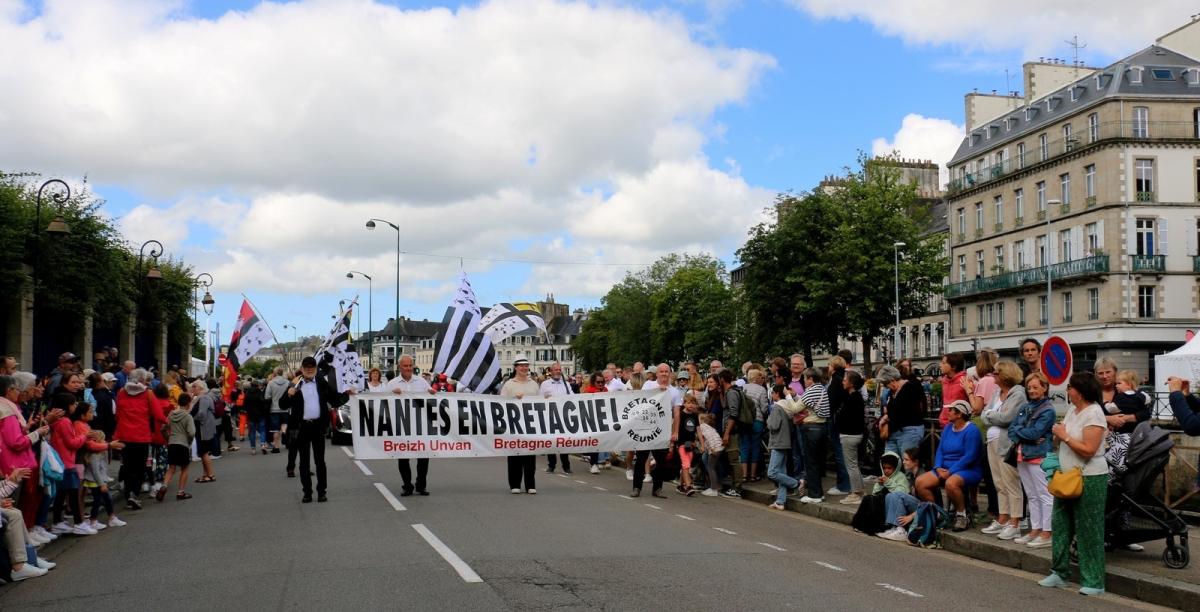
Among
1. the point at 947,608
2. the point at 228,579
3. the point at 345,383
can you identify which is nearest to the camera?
the point at 947,608

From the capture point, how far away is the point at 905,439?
44.0 ft

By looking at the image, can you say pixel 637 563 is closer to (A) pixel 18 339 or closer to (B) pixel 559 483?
(B) pixel 559 483

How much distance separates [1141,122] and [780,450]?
166ft

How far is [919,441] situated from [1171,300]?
2006 inches

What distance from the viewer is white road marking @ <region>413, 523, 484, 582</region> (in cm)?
901

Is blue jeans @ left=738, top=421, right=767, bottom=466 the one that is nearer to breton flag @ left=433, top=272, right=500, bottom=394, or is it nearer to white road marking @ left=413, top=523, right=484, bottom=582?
breton flag @ left=433, top=272, right=500, bottom=394

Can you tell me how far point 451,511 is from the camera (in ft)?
45.2

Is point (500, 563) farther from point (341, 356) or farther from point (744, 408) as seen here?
point (341, 356)

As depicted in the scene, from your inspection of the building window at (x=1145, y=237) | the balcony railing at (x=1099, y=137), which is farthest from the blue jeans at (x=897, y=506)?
the balcony railing at (x=1099, y=137)

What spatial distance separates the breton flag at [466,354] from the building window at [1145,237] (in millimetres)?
49226

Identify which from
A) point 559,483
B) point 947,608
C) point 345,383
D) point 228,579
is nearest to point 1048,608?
point 947,608

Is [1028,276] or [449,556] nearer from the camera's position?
[449,556]

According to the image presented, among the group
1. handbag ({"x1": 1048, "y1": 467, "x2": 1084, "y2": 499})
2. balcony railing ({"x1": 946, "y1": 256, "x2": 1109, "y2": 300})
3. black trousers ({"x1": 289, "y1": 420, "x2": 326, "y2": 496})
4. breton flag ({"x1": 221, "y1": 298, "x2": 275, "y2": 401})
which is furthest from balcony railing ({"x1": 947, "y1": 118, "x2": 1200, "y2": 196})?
handbag ({"x1": 1048, "y1": 467, "x2": 1084, "y2": 499})

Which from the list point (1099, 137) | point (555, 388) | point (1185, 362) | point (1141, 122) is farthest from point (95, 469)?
point (1141, 122)
